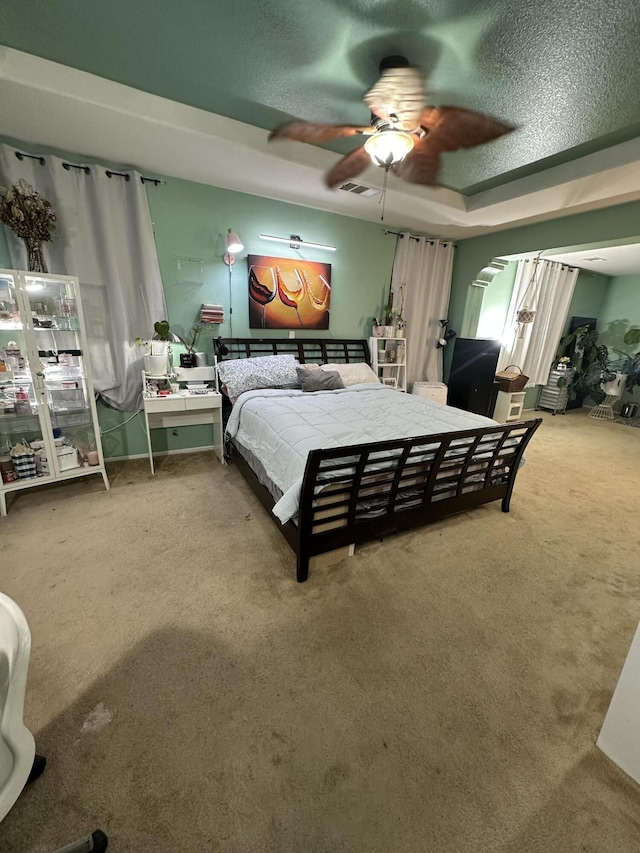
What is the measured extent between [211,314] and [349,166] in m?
1.83

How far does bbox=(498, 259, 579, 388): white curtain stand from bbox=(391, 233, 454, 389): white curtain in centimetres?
112

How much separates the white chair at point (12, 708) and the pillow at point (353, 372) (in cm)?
325

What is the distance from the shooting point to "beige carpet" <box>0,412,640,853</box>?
106cm

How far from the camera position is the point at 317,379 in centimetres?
349

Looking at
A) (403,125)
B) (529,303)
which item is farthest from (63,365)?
(529,303)

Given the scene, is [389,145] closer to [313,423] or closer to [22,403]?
[313,423]

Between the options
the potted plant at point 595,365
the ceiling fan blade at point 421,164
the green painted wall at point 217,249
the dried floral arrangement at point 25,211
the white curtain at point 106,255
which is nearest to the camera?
the ceiling fan blade at point 421,164

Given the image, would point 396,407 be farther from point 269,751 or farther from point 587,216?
point 587,216

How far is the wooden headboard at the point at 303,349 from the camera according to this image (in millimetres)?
3658

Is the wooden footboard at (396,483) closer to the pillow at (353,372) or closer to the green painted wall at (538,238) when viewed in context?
the pillow at (353,372)

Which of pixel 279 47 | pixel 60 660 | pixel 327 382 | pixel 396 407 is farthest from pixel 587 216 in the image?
pixel 60 660

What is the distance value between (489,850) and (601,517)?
2592mm

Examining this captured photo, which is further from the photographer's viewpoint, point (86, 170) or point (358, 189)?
point (358, 189)

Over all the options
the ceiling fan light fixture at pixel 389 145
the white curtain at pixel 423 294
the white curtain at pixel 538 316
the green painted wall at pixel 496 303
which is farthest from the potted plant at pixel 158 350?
the white curtain at pixel 538 316
